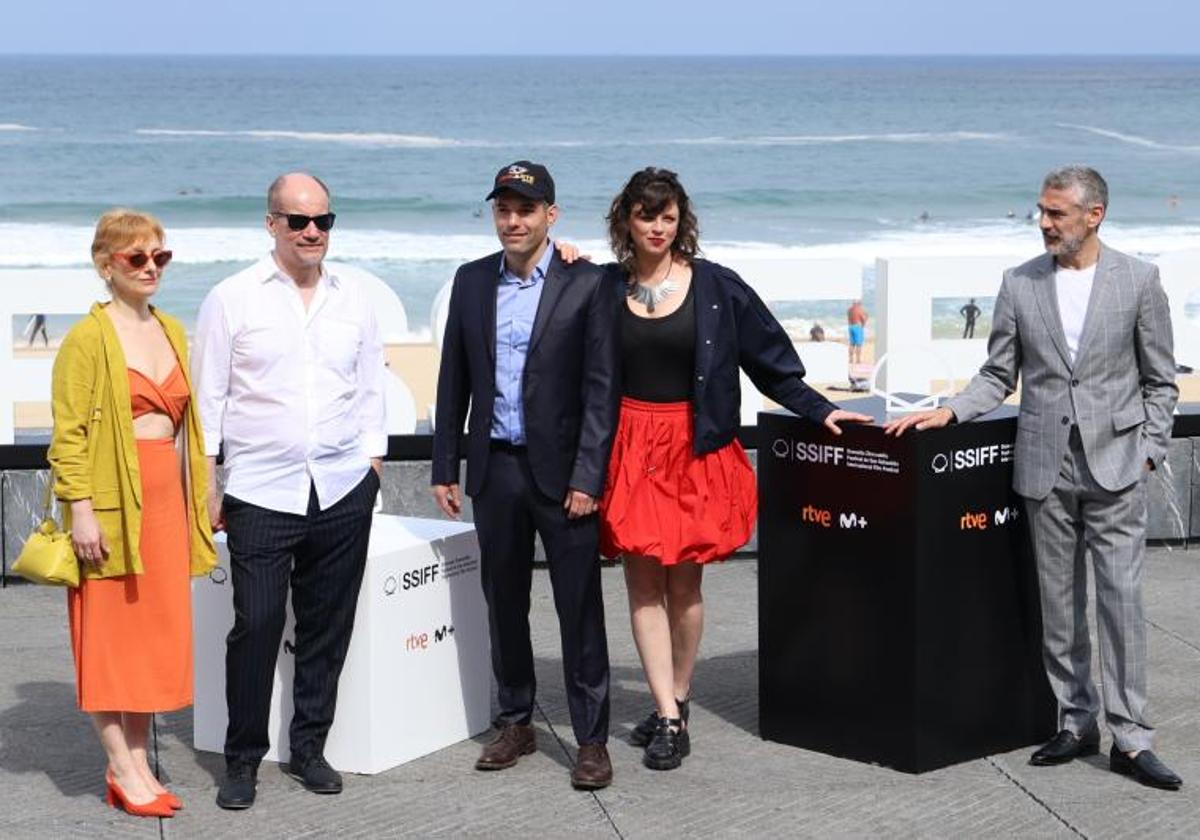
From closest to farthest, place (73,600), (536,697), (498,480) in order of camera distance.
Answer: (73,600)
(498,480)
(536,697)

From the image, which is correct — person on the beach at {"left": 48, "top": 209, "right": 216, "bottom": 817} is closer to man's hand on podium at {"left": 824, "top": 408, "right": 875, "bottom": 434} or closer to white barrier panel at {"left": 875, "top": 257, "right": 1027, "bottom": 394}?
man's hand on podium at {"left": 824, "top": 408, "right": 875, "bottom": 434}

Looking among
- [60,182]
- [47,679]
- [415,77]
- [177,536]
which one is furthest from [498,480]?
[415,77]

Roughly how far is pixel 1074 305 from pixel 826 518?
3.01 ft

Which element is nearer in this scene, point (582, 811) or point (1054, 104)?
point (582, 811)

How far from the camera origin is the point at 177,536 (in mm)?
5152

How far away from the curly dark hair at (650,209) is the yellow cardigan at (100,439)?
1.41 meters

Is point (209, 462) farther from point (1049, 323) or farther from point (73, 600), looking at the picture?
point (1049, 323)

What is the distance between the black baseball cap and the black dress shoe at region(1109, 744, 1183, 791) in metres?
2.23

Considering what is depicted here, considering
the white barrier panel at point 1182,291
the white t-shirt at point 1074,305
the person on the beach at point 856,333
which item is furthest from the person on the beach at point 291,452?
the person on the beach at point 856,333

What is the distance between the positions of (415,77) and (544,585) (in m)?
114

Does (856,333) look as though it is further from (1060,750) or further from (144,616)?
(144,616)

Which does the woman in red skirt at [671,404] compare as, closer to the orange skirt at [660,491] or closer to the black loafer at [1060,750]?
the orange skirt at [660,491]


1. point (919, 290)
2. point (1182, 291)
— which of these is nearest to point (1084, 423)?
point (919, 290)

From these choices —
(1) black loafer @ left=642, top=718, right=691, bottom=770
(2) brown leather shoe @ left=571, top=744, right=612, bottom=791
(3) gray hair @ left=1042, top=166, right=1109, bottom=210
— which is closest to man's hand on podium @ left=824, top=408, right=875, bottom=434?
(3) gray hair @ left=1042, top=166, right=1109, bottom=210
